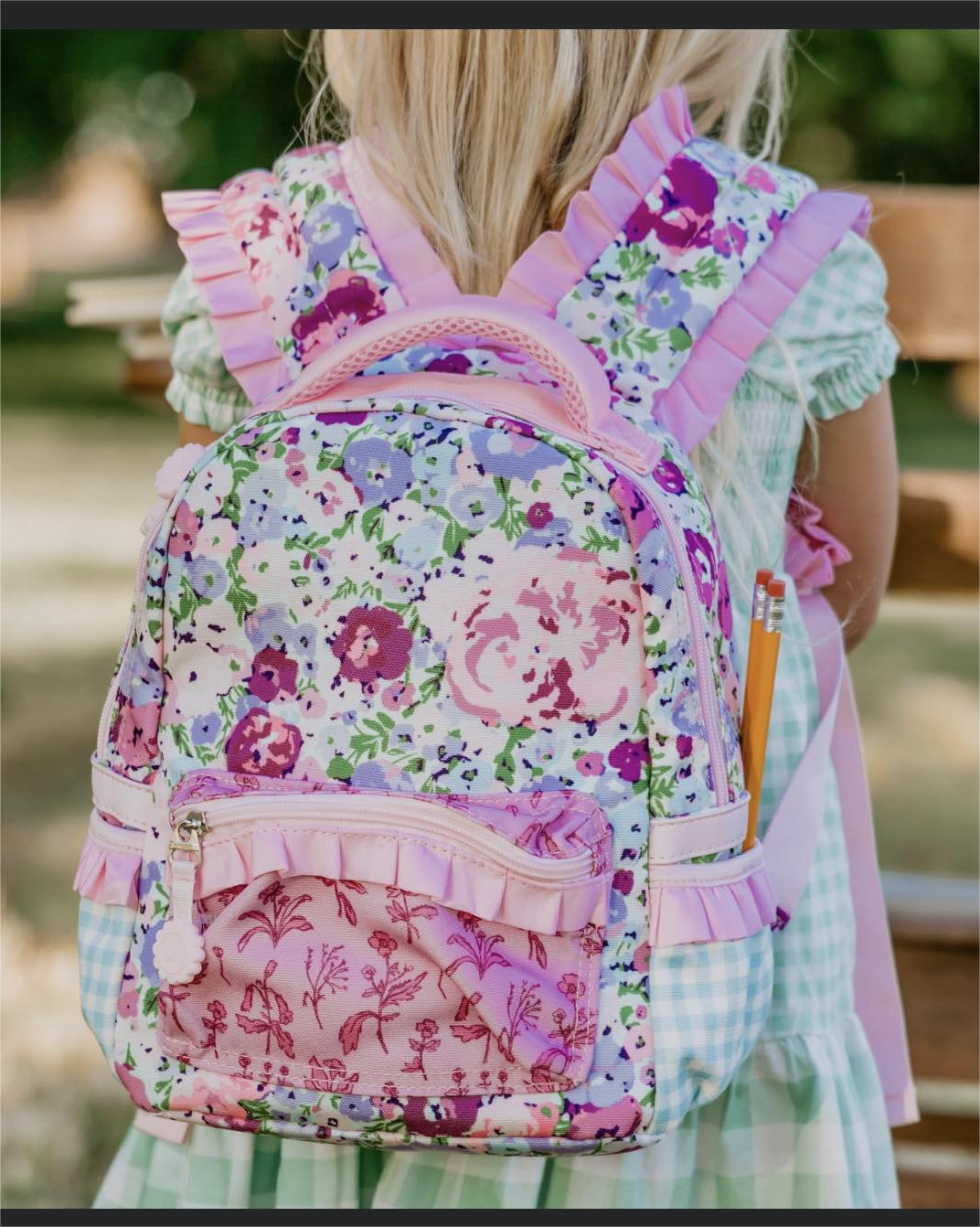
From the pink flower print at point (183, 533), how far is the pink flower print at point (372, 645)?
0.14 meters

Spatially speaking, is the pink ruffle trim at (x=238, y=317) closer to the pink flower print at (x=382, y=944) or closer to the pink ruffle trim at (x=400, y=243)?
the pink ruffle trim at (x=400, y=243)

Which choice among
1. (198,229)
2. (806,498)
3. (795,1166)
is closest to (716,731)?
(806,498)

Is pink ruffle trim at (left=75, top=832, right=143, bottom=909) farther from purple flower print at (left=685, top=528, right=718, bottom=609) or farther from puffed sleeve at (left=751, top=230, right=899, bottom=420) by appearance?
puffed sleeve at (left=751, top=230, right=899, bottom=420)

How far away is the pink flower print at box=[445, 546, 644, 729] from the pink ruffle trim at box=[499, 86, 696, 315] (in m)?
0.25

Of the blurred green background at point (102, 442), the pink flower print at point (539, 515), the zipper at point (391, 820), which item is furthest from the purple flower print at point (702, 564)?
the blurred green background at point (102, 442)

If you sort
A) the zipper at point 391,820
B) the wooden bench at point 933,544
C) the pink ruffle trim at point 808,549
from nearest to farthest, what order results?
the zipper at point 391,820, the pink ruffle trim at point 808,549, the wooden bench at point 933,544

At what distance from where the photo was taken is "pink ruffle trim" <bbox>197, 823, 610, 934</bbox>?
1.09 metres

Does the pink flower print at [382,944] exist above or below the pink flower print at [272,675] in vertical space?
below

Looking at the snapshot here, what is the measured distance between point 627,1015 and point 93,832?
470mm

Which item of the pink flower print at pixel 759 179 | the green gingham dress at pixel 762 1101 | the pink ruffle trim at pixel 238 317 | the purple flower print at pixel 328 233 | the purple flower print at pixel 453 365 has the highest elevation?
the pink flower print at pixel 759 179

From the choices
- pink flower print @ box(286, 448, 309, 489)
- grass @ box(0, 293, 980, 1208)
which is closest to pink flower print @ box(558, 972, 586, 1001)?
pink flower print @ box(286, 448, 309, 489)

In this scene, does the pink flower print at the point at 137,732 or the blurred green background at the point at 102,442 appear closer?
the pink flower print at the point at 137,732

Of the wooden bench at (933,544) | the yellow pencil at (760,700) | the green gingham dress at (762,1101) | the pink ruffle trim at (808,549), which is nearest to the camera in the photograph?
the yellow pencil at (760,700)

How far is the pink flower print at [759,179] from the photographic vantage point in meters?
1.27
